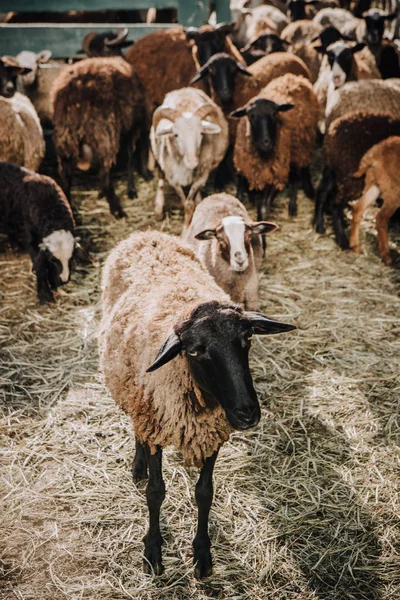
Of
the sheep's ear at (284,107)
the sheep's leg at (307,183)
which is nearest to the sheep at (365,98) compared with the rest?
the sheep's leg at (307,183)

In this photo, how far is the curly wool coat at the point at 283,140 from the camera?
21.9 feet

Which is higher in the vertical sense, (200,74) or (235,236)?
(200,74)

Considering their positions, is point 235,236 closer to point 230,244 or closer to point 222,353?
point 230,244

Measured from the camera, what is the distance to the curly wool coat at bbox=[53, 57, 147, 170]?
6758 millimetres

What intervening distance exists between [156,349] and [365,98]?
5.59 metres

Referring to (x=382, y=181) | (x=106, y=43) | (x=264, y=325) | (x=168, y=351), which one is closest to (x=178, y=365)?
(x=168, y=351)

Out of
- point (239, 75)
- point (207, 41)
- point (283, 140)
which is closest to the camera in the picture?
point (283, 140)

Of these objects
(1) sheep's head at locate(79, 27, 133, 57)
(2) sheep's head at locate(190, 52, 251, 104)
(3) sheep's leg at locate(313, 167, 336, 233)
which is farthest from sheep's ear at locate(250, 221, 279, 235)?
(1) sheep's head at locate(79, 27, 133, 57)

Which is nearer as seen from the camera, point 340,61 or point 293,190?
point 293,190

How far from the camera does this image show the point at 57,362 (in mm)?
5004

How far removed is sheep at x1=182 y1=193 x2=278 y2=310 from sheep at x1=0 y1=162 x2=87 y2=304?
119cm

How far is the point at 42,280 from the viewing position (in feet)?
18.7

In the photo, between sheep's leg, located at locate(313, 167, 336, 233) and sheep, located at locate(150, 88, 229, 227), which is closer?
sheep, located at locate(150, 88, 229, 227)

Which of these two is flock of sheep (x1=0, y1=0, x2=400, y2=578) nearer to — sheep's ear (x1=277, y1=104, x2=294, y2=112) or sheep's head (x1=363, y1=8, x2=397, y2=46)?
sheep's head (x1=363, y1=8, x2=397, y2=46)
